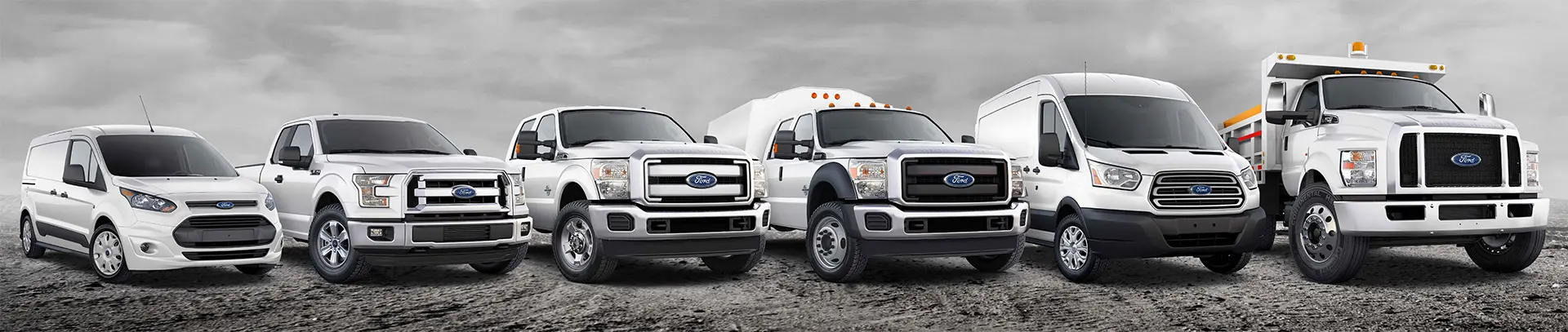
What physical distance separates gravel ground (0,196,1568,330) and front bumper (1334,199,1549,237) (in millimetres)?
589

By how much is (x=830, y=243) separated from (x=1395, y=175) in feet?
19.2

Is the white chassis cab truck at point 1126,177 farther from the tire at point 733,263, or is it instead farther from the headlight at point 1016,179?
the tire at point 733,263

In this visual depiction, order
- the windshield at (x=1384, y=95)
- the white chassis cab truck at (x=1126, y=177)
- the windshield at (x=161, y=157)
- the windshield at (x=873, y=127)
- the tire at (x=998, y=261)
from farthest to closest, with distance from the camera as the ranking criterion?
1. the windshield at (x=1384, y=95)
2. the windshield at (x=873, y=127)
3. the tire at (x=998, y=261)
4. the windshield at (x=161, y=157)
5. the white chassis cab truck at (x=1126, y=177)

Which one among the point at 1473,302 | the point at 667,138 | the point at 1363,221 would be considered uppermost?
the point at 667,138

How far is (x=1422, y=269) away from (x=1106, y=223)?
5068 mm

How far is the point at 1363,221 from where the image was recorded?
11.4 m

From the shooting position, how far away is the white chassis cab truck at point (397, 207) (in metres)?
10.5

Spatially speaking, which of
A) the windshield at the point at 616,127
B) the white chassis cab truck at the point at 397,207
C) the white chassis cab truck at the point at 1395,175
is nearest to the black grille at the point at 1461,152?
the white chassis cab truck at the point at 1395,175

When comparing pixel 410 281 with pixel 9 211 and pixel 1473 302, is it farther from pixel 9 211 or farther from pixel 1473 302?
pixel 9 211

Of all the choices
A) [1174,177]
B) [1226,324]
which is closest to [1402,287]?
[1174,177]

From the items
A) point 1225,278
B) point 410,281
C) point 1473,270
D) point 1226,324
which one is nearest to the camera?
point 1226,324

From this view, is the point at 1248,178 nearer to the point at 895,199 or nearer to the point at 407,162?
the point at 895,199

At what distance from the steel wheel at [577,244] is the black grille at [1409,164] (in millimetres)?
8301

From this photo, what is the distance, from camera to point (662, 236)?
10789 millimetres
